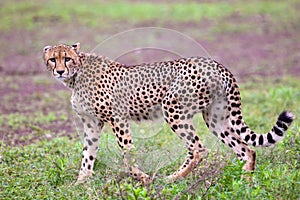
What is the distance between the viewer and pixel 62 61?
19.6 feet

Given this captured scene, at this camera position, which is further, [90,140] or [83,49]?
[83,49]

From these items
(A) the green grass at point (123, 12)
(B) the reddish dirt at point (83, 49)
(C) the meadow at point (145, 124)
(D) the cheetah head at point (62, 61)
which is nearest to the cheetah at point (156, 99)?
(D) the cheetah head at point (62, 61)

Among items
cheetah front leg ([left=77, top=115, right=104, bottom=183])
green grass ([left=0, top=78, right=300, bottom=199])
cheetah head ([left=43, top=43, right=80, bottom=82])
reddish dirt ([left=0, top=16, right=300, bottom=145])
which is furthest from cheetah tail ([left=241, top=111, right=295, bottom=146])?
reddish dirt ([left=0, top=16, right=300, bottom=145])

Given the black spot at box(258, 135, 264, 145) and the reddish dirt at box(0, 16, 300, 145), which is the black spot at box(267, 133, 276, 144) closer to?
the black spot at box(258, 135, 264, 145)

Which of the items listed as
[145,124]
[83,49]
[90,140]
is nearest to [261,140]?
[90,140]

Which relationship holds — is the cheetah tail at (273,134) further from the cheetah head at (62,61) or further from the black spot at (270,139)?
the cheetah head at (62,61)

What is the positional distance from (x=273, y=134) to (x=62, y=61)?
82.0 inches

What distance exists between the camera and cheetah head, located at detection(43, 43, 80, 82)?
19.6 ft

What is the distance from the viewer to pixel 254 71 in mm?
11352

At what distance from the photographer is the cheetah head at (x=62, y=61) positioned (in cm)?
597

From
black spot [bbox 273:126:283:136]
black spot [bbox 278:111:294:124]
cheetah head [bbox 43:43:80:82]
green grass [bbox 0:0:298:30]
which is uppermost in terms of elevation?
green grass [bbox 0:0:298:30]

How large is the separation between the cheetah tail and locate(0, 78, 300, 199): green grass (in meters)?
0.23

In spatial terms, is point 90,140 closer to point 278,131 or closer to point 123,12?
point 278,131

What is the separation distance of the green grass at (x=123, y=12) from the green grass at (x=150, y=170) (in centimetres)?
692
